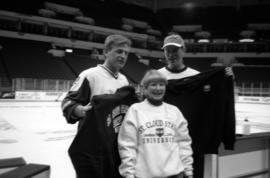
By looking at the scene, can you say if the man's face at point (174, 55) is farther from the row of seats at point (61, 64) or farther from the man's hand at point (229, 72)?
the row of seats at point (61, 64)

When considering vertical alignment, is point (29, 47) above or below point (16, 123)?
above

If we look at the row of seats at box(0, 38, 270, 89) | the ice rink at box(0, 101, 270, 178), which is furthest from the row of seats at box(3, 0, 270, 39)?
the ice rink at box(0, 101, 270, 178)

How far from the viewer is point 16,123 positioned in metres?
6.12

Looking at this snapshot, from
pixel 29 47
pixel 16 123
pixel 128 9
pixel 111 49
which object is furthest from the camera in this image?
pixel 128 9

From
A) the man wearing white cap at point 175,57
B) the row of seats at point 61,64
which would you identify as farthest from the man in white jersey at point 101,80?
the row of seats at point 61,64

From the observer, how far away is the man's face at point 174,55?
2.09m

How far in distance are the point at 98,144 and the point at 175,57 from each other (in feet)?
3.27

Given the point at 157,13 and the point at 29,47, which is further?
the point at 157,13

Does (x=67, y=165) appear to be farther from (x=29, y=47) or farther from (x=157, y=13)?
(x=157, y=13)

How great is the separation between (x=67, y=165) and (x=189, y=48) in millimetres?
20924

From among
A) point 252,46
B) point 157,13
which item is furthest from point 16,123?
point 157,13

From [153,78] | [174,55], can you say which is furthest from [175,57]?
[153,78]

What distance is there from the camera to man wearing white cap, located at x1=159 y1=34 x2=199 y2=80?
6.81 feet

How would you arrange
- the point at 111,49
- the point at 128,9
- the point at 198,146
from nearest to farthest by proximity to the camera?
the point at 111,49
the point at 198,146
the point at 128,9
